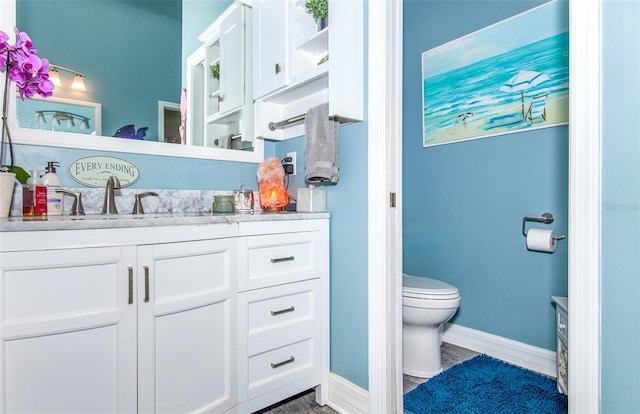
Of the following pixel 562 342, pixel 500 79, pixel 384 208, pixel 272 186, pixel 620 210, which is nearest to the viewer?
pixel 620 210

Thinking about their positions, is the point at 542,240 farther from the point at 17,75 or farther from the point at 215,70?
the point at 17,75

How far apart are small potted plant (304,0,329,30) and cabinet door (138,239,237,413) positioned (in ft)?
3.61

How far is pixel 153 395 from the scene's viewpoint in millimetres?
1197

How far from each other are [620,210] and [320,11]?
4.64ft

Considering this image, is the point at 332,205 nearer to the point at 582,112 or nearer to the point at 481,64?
the point at 582,112

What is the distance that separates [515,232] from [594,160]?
128 cm

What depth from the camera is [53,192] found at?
1397 millimetres

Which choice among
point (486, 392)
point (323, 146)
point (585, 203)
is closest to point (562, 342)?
point (486, 392)

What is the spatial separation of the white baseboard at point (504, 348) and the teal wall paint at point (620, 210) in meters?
1.18

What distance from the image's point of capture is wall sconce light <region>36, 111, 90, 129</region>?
147cm

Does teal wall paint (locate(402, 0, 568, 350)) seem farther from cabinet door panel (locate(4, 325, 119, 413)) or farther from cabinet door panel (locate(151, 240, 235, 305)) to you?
cabinet door panel (locate(4, 325, 119, 413))

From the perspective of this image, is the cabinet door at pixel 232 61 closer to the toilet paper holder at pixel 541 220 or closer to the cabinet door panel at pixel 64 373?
the cabinet door panel at pixel 64 373

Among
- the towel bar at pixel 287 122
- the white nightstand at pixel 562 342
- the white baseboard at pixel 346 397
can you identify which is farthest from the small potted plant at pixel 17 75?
the white nightstand at pixel 562 342

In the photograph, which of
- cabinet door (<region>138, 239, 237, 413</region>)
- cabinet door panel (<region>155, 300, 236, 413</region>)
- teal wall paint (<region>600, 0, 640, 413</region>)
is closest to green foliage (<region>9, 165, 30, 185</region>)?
cabinet door (<region>138, 239, 237, 413</region>)
